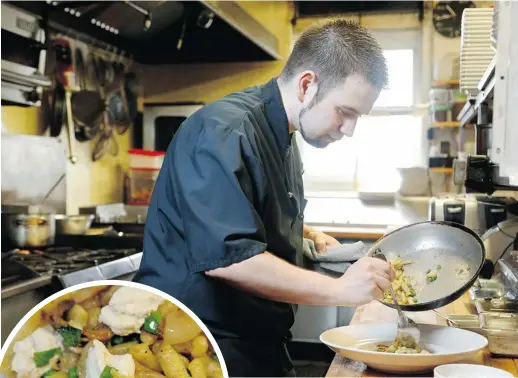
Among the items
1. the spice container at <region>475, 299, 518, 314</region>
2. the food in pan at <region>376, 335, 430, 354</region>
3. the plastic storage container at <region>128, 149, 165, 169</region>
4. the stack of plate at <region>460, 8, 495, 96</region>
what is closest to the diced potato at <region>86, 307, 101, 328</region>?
the food in pan at <region>376, 335, 430, 354</region>

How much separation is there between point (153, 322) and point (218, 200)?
14.2 inches

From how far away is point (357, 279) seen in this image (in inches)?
40.4

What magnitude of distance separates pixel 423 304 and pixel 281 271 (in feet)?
1.02

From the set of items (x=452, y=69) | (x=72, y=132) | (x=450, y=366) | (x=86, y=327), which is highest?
(x=452, y=69)

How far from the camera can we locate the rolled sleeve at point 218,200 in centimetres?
103

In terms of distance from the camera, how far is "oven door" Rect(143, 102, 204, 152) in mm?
4258

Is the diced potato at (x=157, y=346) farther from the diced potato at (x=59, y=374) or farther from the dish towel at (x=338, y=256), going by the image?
the dish towel at (x=338, y=256)

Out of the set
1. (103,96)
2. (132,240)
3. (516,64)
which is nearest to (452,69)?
(103,96)

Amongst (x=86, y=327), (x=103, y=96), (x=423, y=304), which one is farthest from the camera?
(x=103, y=96)

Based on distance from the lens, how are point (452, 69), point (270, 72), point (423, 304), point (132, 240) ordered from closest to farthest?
point (423, 304) → point (132, 240) → point (452, 69) → point (270, 72)

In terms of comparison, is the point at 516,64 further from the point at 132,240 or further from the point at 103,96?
the point at 103,96

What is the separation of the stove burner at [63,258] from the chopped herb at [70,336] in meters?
1.40

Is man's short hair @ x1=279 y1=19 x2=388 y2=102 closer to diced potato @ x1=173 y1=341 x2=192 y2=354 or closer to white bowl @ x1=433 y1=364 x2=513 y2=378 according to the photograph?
white bowl @ x1=433 y1=364 x2=513 y2=378

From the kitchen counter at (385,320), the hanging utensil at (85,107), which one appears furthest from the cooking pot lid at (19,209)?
the kitchen counter at (385,320)
